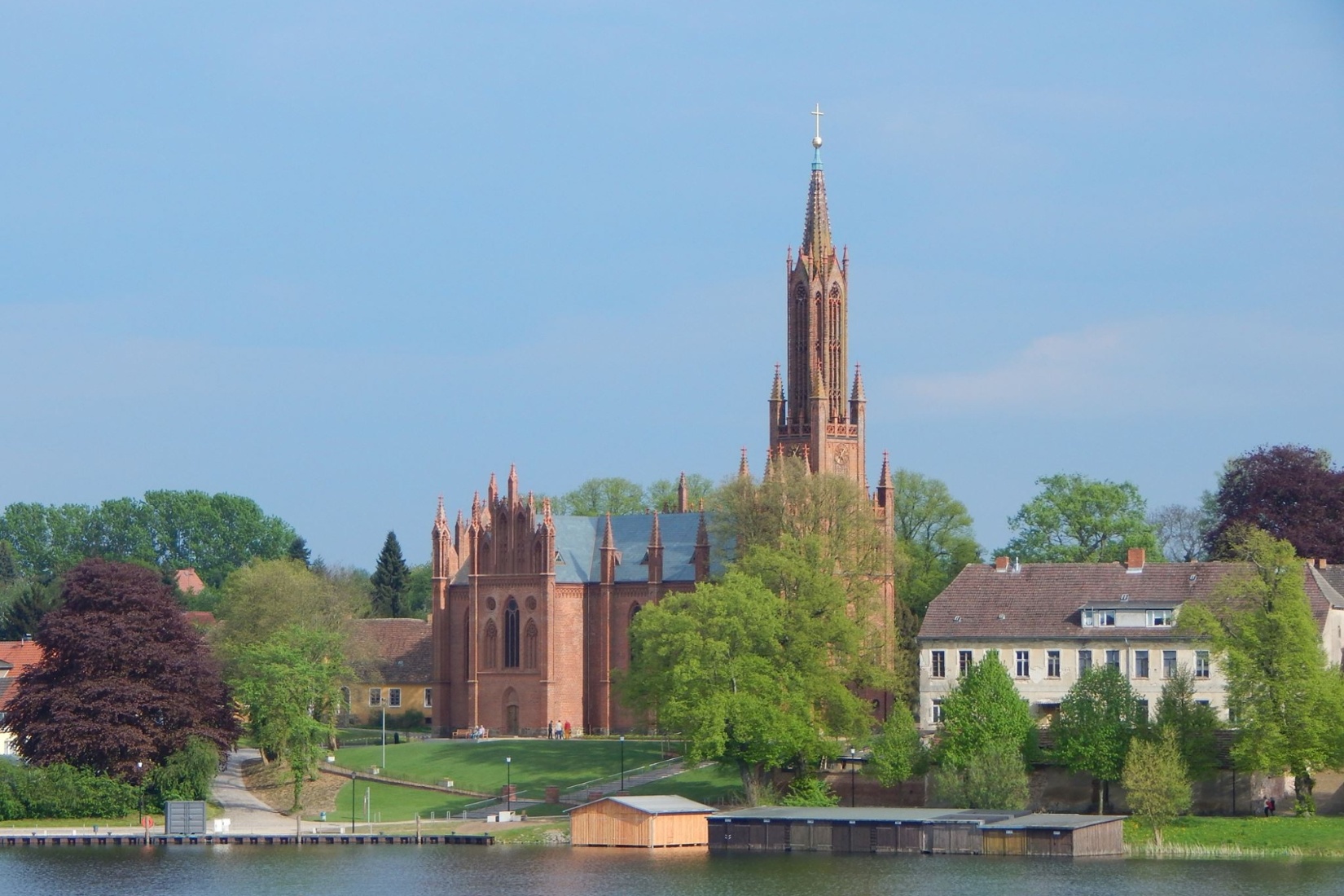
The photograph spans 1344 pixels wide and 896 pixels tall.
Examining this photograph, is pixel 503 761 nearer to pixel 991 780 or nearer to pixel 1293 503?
pixel 991 780

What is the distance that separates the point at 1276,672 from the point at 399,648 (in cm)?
6153

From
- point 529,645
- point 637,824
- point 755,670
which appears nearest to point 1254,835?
point 755,670

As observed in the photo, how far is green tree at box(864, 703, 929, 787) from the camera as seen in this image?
278 feet

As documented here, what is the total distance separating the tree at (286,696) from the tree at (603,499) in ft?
181

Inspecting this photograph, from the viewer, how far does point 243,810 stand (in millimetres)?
95062

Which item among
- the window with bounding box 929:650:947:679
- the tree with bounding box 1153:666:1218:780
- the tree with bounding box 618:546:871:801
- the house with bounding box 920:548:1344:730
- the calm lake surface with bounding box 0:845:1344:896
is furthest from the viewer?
the window with bounding box 929:650:947:679

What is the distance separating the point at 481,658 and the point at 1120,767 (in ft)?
142

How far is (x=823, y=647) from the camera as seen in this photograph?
298ft

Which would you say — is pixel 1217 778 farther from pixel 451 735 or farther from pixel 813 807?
pixel 451 735

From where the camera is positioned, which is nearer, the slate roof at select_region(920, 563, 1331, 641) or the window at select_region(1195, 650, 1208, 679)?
the window at select_region(1195, 650, 1208, 679)

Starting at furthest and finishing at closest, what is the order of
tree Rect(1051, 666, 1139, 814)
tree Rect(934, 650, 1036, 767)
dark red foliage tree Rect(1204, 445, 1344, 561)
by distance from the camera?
dark red foliage tree Rect(1204, 445, 1344, 561) → tree Rect(934, 650, 1036, 767) → tree Rect(1051, 666, 1139, 814)

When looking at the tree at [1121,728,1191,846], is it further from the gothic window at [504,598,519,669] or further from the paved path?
the gothic window at [504,598,519,669]

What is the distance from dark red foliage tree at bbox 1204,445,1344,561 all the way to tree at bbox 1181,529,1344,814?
96.5 feet

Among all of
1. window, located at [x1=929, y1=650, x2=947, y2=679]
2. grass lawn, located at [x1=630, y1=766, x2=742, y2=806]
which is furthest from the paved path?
window, located at [x1=929, y1=650, x2=947, y2=679]
